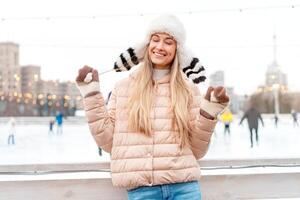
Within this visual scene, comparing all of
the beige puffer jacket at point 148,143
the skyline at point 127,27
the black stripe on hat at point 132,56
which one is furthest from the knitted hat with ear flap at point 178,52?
the skyline at point 127,27

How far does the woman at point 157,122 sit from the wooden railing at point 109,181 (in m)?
0.26

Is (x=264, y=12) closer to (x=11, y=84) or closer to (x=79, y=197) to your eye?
(x=79, y=197)

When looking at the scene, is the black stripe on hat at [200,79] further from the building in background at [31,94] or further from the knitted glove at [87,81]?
the building in background at [31,94]

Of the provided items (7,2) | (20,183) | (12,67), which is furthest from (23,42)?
(12,67)

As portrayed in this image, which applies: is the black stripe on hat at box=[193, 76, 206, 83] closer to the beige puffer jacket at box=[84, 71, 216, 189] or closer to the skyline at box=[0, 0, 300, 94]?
the beige puffer jacket at box=[84, 71, 216, 189]

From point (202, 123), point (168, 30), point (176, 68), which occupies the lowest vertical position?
point (202, 123)

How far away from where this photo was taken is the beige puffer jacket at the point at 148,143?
4.72 feet

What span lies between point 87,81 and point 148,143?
0.28 m

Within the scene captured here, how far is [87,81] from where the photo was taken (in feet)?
4.89

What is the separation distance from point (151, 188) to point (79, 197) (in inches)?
15.1

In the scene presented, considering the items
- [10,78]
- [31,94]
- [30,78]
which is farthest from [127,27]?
[31,94]

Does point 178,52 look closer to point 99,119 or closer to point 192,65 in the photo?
point 192,65

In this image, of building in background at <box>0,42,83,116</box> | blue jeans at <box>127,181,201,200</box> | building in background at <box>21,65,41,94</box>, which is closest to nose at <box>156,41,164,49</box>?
blue jeans at <box>127,181,201,200</box>

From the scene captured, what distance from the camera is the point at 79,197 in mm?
1713
